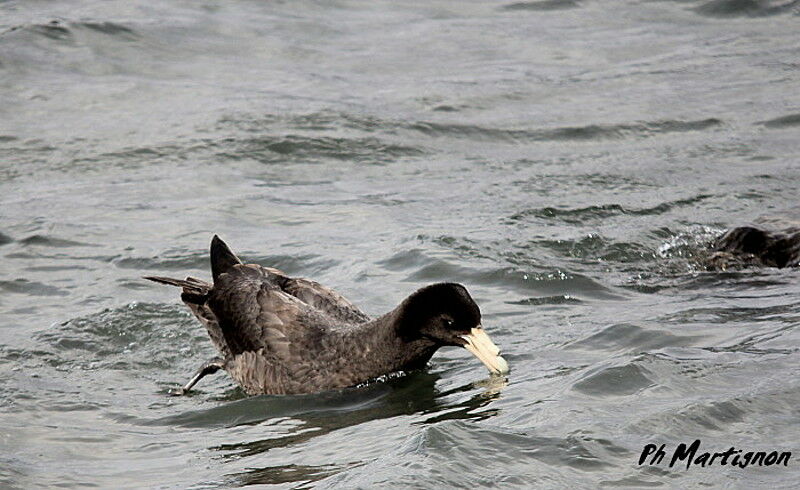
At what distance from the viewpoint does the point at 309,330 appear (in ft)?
29.5

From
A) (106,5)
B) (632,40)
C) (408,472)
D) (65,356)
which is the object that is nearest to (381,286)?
(65,356)

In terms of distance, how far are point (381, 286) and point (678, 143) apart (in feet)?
17.3

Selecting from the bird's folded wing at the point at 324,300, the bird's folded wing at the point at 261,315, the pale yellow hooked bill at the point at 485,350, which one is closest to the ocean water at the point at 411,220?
the pale yellow hooked bill at the point at 485,350

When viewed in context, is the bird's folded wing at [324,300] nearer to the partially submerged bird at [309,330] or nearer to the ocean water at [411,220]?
the partially submerged bird at [309,330]

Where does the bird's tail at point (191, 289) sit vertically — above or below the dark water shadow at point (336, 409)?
above

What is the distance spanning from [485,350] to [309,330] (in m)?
1.38

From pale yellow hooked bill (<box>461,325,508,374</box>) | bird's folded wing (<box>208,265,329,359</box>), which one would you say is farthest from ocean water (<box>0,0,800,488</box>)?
bird's folded wing (<box>208,265,329,359</box>)

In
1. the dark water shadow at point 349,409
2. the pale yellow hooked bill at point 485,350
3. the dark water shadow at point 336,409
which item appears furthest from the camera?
the pale yellow hooked bill at point 485,350

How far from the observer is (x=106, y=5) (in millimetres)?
20125

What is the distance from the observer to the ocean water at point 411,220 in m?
7.32

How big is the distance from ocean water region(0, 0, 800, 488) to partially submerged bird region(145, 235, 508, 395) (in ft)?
0.61

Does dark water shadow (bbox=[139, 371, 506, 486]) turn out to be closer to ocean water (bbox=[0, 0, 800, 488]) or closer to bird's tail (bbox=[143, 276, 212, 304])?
ocean water (bbox=[0, 0, 800, 488])

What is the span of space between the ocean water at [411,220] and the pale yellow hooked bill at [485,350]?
0.16 meters

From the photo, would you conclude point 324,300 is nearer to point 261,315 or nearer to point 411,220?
point 261,315
